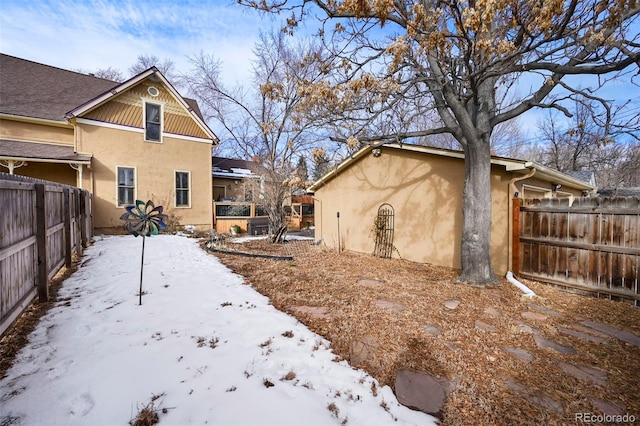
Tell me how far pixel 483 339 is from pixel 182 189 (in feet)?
43.5

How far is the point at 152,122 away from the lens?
12.3 metres

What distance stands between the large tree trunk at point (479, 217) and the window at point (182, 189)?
1216cm

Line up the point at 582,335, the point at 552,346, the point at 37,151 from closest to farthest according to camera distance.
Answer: the point at 552,346, the point at 582,335, the point at 37,151

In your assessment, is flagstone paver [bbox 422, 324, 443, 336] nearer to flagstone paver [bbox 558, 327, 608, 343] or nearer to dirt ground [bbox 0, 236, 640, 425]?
dirt ground [bbox 0, 236, 640, 425]

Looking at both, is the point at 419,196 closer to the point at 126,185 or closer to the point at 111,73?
the point at 126,185

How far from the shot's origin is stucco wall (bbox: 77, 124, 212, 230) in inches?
426

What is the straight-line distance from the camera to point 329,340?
320 cm

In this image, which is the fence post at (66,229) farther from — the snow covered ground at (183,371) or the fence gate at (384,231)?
the fence gate at (384,231)

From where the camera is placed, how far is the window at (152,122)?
12.1 metres

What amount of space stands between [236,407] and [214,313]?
192 centimetres

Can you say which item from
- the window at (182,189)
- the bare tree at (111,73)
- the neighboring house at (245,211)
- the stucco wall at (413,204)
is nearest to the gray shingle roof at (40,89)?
the window at (182,189)

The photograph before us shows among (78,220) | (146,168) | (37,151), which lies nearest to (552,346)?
(78,220)

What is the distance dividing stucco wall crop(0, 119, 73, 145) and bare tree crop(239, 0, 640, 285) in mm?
10879

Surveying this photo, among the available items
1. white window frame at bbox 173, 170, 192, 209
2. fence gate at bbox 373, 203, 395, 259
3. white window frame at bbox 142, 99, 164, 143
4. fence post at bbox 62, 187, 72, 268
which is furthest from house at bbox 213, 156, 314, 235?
fence post at bbox 62, 187, 72, 268
